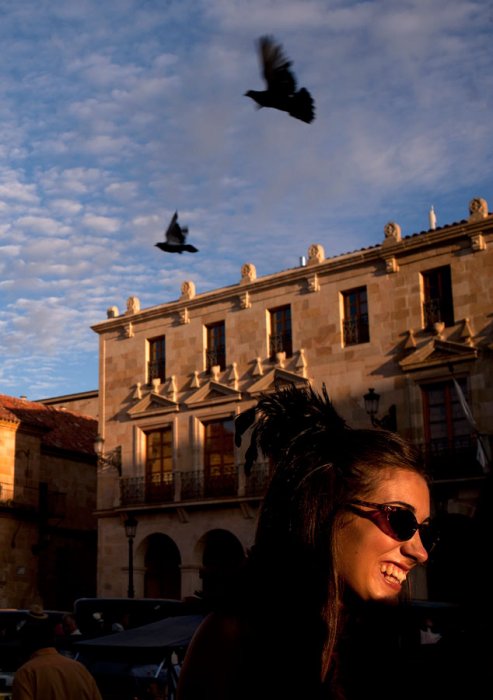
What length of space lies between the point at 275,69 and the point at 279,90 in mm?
265

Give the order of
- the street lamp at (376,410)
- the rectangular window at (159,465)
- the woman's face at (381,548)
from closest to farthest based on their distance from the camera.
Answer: the woman's face at (381,548), the street lamp at (376,410), the rectangular window at (159,465)

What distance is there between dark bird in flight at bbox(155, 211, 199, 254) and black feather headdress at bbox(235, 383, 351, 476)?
20452 millimetres

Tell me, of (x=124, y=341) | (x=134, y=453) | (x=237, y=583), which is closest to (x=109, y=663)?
(x=237, y=583)

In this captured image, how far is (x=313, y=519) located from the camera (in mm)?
1838

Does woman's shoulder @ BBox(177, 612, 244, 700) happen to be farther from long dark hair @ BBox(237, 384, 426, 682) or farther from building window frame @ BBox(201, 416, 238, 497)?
building window frame @ BBox(201, 416, 238, 497)

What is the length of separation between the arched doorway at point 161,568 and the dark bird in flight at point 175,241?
411 inches

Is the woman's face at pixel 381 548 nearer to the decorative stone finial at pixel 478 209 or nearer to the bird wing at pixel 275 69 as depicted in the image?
the bird wing at pixel 275 69

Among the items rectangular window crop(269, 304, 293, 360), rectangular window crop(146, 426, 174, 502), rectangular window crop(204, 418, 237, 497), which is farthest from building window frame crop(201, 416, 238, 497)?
rectangular window crop(269, 304, 293, 360)

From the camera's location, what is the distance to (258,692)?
1674mm

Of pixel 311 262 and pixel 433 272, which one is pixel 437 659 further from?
pixel 311 262

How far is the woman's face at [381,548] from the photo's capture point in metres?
1.85

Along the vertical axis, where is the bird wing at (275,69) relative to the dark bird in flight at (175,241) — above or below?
below

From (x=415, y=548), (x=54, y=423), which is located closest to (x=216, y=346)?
(x=54, y=423)

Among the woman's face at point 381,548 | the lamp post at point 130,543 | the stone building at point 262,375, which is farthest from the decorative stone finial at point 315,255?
the woman's face at point 381,548
